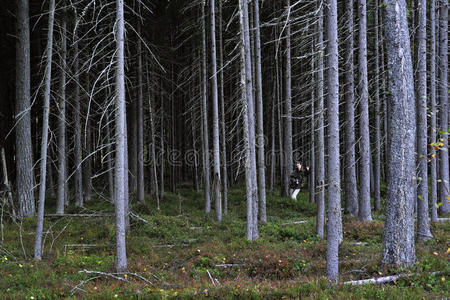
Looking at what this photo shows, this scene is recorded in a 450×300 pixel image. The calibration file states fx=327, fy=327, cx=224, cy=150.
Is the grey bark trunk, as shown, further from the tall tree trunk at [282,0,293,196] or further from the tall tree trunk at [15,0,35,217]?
the tall tree trunk at [15,0,35,217]

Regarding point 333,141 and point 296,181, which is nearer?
point 333,141

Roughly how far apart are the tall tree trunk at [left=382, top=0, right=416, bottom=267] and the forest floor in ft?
1.67

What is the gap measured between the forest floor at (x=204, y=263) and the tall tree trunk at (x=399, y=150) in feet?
1.67

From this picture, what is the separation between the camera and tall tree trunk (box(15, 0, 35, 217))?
1276 cm

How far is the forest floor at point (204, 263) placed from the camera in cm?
613

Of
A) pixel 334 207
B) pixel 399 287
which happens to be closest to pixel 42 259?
pixel 334 207

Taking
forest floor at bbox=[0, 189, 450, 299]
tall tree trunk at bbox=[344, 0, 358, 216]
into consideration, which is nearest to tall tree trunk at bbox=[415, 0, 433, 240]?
forest floor at bbox=[0, 189, 450, 299]

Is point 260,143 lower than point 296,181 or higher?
higher

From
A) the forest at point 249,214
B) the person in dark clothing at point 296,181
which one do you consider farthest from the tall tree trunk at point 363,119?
the person in dark clothing at point 296,181

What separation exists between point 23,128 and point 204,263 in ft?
30.3

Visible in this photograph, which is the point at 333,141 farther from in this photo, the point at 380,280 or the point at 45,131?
the point at 45,131

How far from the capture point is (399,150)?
6.66 m

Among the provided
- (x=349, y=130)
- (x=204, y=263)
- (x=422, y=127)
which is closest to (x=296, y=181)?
(x=349, y=130)

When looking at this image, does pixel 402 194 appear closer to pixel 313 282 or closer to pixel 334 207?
pixel 334 207
